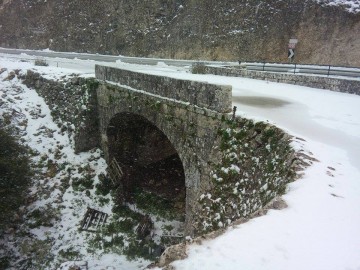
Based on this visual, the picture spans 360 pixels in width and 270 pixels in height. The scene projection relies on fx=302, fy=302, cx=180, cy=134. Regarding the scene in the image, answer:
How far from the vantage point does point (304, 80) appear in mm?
14219

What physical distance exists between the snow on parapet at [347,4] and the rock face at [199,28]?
12.5 inches

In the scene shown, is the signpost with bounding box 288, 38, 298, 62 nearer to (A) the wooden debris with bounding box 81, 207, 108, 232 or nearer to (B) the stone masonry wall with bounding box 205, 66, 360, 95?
(B) the stone masonry wall with bounding box 205, 66, 360, 95

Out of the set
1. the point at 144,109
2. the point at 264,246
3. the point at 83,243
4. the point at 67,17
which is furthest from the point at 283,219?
→ the point at 67,17

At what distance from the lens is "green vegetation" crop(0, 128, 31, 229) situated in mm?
11812

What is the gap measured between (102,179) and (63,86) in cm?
593

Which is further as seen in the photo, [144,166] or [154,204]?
[144,166]

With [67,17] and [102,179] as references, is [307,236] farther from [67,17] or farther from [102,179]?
[67,17]

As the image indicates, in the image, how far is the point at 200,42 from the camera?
26.6 m

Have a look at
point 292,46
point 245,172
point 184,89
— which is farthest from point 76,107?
point 292,46

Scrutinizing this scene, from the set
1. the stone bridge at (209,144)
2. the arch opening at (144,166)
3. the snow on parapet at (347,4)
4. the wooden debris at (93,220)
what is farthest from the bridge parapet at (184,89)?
the snow on parapet at (347,4)

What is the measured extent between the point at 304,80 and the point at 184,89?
26.0 ft

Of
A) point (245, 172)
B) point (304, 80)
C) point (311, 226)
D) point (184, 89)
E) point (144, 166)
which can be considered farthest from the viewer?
point (144, 166)

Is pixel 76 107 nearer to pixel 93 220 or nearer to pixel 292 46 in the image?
pixel 93 220

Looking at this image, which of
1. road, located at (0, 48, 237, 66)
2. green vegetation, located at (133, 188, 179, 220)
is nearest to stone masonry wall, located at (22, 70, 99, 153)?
green vegetation, located at (133, 188, 179, 220)
